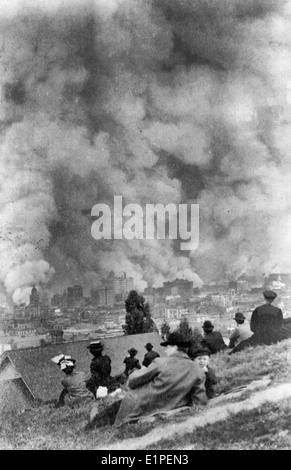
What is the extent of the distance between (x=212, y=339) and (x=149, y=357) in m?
0.95

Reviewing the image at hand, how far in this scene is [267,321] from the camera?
6.43m

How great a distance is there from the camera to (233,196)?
6793mm

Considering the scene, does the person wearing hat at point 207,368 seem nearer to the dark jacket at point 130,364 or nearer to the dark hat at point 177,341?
the dark hat at point 177,341

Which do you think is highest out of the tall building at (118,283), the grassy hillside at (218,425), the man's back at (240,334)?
the tall building at (118,283)

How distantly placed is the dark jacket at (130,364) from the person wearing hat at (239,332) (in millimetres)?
1204

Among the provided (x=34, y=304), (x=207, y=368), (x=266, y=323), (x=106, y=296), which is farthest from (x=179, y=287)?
(x=34, y=304)

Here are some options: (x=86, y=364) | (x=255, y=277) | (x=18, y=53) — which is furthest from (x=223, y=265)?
(x=18, y=53)

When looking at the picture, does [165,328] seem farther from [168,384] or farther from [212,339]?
[168,384]

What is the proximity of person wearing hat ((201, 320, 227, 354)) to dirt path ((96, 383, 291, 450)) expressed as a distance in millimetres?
1018

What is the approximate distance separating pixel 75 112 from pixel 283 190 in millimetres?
3037

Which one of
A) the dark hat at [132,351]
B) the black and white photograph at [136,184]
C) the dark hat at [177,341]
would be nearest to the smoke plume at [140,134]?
the black and white photograph at [136,184]

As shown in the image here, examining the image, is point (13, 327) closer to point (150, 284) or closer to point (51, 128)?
point (150, 284)

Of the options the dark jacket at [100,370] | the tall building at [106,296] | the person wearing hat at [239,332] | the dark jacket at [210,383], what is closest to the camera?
the dark jacket at [210,383]

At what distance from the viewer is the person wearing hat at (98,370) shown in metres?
6.06
